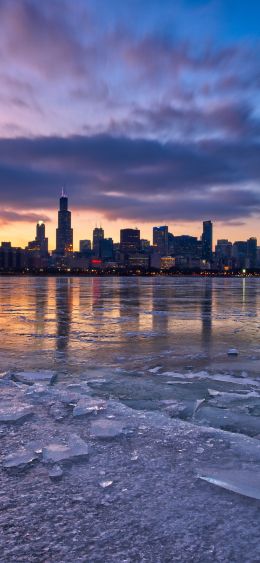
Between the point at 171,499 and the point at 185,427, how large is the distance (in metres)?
1.65

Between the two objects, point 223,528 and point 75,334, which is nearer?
point 223,528

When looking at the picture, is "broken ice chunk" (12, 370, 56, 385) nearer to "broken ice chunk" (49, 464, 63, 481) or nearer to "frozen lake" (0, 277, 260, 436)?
"frozen lake" (0, 277, 260, 436)

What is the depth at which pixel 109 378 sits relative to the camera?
23.8 feet

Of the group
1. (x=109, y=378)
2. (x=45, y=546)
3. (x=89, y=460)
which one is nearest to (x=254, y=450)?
(x=89, y=460)

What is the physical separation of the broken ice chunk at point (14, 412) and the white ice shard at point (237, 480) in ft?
8.10

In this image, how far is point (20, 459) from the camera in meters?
3.98

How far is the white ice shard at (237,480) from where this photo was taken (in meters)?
3.43

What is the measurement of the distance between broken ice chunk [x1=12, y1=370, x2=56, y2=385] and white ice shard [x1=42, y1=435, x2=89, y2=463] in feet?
8.87

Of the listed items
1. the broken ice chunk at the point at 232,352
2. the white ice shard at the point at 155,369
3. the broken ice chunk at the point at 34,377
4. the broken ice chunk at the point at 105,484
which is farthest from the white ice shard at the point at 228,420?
the broken ice chunk at the point at 232,352

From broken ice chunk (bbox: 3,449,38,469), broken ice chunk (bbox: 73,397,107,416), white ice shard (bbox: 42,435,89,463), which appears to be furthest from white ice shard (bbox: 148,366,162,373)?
broken ice chunk (bbox: 3,449,38,469)

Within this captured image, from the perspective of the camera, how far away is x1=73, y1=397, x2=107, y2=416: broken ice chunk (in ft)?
17.8

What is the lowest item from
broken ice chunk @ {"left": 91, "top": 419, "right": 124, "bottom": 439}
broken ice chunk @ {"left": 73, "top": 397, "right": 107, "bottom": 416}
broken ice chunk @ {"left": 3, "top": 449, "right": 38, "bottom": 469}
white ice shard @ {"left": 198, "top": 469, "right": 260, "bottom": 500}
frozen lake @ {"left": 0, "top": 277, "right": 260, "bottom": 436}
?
frozen lake @ {"left": 0, "top": 277, "right": 260, "bottom": 436}

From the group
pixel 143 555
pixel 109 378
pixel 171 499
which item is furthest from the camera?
pixel 109 378

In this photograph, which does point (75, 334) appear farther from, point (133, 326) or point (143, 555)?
point (143, 555)
